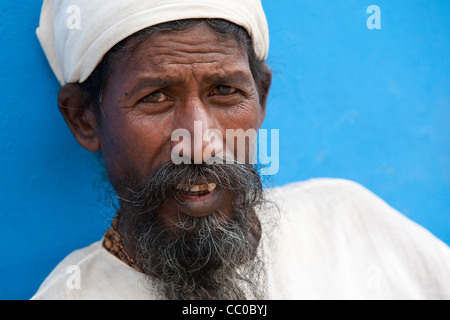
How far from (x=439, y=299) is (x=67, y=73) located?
6.36ft

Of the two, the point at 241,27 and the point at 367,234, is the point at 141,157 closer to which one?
the point at 241,27

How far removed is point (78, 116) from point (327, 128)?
1340mm

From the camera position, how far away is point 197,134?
173cm

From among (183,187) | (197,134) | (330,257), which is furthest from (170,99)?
(330,257)

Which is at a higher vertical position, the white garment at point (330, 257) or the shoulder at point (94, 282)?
the white garment at point (330, 257)

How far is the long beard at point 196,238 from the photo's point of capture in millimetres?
1768

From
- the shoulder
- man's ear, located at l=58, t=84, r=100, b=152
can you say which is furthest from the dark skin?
the shoulder

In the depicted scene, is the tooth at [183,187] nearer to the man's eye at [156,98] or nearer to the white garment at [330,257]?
the man's eye at [156,98]

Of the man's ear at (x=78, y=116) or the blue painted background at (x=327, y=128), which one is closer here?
the man's ear at (x=78, y=116)

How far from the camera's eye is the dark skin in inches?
69.4

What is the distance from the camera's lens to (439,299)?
91.0 inches

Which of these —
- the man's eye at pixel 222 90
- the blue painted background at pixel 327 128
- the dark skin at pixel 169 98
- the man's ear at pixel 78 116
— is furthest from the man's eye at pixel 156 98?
the blue painted background at pixel 327 128

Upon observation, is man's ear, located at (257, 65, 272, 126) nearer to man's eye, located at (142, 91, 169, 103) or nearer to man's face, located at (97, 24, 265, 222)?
man's face, located at (97, 24, 265, 222)

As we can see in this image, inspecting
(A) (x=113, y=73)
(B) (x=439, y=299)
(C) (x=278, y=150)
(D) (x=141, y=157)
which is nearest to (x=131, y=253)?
(D) (x=141, y=157)
